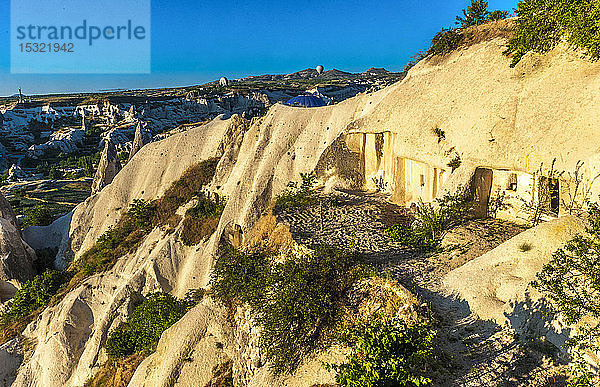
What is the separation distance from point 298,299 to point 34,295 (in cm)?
2056

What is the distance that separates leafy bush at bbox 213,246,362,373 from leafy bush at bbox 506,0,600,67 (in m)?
10.5

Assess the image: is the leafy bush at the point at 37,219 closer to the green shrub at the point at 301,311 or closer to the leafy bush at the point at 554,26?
the green shrub at the point at 301,311

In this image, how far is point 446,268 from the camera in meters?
11.8

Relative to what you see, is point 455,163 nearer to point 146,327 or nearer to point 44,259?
Result: point 146,327

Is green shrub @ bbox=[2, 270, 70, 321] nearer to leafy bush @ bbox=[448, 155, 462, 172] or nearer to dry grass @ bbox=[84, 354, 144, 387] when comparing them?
dry grass @ bbox=[84, 354, 144, 387]

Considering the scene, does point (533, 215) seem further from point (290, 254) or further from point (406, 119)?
point (290, 254)

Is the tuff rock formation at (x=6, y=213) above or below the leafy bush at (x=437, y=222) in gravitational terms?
below

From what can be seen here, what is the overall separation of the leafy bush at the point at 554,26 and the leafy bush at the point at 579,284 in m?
6.32

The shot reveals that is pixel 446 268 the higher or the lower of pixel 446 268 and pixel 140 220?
the higher

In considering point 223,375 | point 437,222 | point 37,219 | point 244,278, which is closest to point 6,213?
point 37,219

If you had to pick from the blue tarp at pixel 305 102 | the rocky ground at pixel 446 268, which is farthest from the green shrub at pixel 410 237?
the blue tarp at pixel 305 102

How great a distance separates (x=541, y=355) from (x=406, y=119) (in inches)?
465

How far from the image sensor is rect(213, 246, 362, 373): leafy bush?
33.7 feet

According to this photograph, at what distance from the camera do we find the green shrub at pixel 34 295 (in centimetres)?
2202
